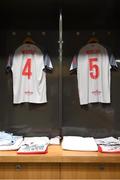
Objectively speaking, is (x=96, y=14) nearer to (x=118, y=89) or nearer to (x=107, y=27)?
(x=107, y=27)

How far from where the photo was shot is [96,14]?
2.60 meters

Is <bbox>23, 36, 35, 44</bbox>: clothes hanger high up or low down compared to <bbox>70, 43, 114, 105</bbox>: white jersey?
up

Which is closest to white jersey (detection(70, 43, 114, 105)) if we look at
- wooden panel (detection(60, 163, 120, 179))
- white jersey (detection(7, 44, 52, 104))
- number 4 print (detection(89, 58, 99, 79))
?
number 4 print (detection(89, 58, 99, 79))

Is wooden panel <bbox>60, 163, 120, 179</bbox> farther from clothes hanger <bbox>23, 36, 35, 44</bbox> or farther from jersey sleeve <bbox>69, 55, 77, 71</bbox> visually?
clothes hanger <bbox>23, 36, 35, 44</bbox>

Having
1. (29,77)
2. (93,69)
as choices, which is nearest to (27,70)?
(29,77)

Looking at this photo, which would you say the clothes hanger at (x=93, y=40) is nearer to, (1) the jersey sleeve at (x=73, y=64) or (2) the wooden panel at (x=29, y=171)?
(1) the jersey sleeve at (x=73, y=64)

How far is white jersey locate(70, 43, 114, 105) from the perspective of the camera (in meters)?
2.57

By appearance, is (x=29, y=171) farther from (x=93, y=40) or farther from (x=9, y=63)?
(x=93, y=40)

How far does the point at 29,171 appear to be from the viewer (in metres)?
1.97

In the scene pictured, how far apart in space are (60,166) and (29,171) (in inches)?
10.3

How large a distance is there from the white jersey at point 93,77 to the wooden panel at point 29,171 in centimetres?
88

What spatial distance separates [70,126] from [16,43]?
1.10 metres

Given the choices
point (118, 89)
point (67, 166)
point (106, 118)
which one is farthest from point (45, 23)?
point (67, 166)

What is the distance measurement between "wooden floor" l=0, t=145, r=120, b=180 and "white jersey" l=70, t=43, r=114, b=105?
76 cm
